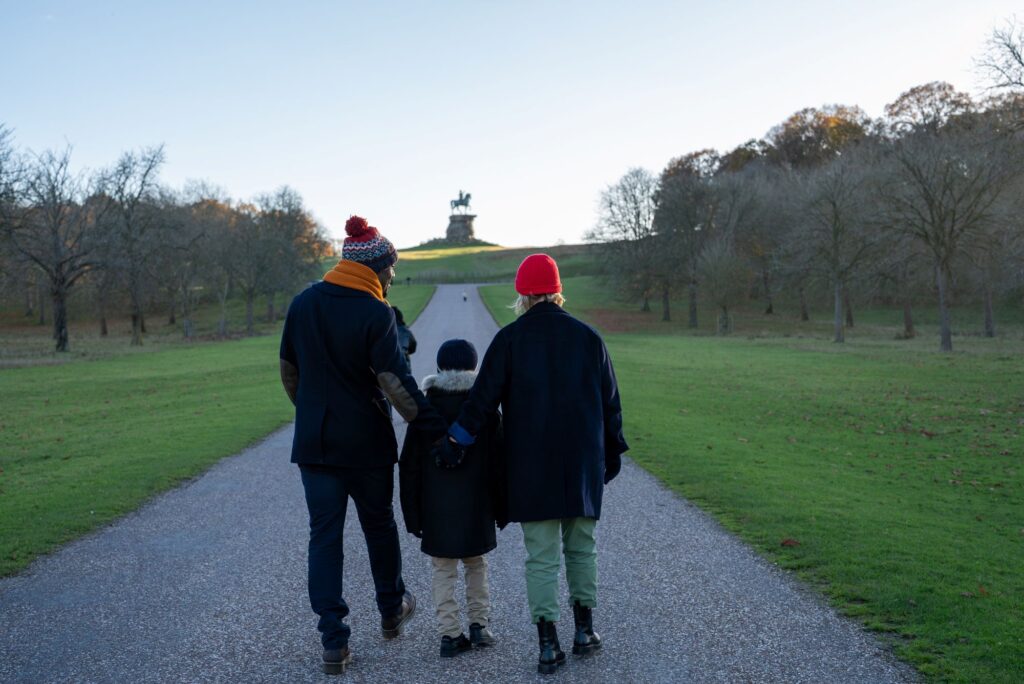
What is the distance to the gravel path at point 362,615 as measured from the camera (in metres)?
4.14

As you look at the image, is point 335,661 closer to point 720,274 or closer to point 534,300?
point 534,300

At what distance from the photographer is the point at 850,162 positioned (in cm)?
4341

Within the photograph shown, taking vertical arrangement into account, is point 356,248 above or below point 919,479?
above

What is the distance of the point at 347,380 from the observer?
441 cm

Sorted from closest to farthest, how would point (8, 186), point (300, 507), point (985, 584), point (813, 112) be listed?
point (985, 584)
point (300, 507)
point (8, 186)
point (813, 112)

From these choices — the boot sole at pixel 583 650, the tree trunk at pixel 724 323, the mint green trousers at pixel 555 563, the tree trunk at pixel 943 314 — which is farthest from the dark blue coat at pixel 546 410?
the tree trunk at pixel 724 323

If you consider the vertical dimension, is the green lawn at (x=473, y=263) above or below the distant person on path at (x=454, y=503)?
above

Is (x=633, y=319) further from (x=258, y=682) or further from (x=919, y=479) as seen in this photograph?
(x=258, y=682)

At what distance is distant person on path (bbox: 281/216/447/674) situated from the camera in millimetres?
4309

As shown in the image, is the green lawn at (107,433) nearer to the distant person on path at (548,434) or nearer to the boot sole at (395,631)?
the boot sole at (395,631)

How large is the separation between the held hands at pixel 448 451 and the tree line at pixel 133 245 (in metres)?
32.3

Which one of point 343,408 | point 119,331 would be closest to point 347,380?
point 343,408

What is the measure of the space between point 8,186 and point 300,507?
1162 inches

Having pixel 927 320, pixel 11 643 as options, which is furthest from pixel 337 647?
pixel 927 320
